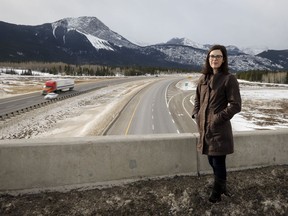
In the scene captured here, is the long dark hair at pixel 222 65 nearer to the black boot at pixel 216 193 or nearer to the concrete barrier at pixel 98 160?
the concrete barrier at pixel 98 160

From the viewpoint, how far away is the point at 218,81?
413cm

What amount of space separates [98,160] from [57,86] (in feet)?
207

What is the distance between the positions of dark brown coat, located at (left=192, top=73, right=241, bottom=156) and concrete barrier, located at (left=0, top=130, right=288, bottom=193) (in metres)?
1.06

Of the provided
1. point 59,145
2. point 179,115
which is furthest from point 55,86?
point 59,145

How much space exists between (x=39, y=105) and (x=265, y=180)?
46694mm

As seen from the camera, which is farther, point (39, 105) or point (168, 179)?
point (39, 105)

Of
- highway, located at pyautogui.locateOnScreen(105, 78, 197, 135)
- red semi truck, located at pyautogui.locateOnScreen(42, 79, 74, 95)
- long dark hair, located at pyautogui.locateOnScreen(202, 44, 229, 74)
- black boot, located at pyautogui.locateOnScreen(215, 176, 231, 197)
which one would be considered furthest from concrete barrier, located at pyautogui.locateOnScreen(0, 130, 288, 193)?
red semi truck, located at pyautogui.locateOnScreen(42, 79, 74, 95)

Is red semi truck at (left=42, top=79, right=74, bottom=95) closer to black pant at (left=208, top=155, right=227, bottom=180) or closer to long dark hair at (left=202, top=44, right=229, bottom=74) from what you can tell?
long dark hair at (left=202, top=44, right=229, bottom=74)

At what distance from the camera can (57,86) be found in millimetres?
64625

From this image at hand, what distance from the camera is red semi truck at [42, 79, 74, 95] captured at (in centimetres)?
6212

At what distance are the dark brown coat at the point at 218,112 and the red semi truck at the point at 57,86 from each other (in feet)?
202

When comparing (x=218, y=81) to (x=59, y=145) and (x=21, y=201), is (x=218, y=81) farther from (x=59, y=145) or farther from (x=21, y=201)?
(x=21, y=201)

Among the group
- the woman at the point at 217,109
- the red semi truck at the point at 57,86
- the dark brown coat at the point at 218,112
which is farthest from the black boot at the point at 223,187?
the red semi truck at the point at 57,86

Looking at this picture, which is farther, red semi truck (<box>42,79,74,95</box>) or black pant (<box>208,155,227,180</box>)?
red semi truck (<box>42,79,74,95</box>)
